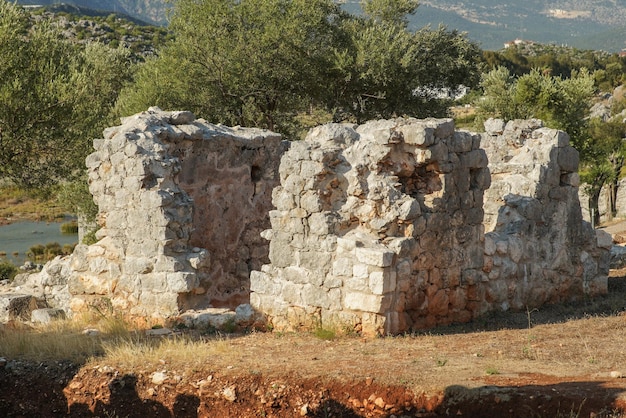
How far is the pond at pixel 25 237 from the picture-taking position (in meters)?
32.4

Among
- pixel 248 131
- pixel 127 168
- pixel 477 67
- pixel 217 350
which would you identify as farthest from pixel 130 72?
pixel 217 350

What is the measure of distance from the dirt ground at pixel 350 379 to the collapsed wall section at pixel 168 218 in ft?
6.00

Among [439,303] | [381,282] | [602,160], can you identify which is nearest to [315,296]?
[381,282]

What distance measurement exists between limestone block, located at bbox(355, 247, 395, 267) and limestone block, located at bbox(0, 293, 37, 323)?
18.4 ft

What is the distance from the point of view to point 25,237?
121ft

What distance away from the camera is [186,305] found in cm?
→ 1158

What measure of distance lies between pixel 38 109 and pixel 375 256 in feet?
41.6

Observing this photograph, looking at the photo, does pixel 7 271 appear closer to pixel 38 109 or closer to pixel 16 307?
pixel 38 109

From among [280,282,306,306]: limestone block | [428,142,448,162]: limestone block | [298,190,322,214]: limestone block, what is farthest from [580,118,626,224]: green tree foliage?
[280,282,306,306]: limestone block

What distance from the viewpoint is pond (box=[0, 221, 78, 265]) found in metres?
32.4

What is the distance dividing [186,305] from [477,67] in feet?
71.0

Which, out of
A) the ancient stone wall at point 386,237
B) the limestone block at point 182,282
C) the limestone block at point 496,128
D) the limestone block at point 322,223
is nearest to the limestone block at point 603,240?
the ancient stone wall at point 386,237

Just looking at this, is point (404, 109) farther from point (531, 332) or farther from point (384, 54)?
point (531, 332)

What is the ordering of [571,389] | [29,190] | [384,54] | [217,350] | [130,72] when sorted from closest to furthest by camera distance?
1. [571,389]
2. [217,350]
3. [29,190]
4. [384,54]
5. [130,72]
